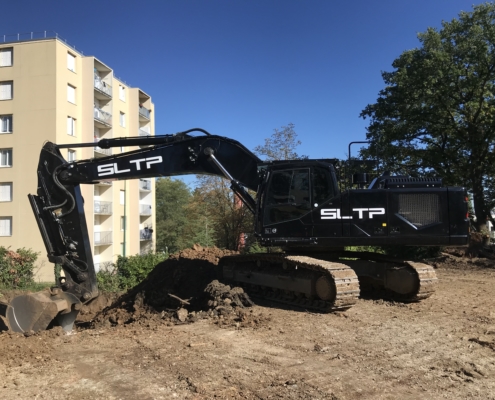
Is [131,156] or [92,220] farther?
[92,220]

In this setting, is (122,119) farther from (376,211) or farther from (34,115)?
(376,211)

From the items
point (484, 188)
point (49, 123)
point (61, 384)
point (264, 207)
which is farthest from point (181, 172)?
point (49, 123)

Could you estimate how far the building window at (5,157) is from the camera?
107 ft

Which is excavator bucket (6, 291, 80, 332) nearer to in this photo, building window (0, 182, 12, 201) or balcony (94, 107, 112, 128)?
building window (0, 182, 12, 201)

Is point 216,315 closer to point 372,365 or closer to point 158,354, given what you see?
point 158,354

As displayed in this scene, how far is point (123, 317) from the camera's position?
870 centimetres

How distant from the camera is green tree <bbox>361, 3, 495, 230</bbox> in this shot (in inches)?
826

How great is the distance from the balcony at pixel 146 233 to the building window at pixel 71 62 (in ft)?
60.1

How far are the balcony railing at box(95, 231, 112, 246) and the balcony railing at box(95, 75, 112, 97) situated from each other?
39.1 ft

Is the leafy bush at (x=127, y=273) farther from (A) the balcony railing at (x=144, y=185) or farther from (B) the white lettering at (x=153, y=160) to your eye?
(A) the balcony railing at (x=144, y=185)

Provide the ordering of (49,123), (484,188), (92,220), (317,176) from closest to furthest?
(317,176), (484,188), (49,123), (92,220)

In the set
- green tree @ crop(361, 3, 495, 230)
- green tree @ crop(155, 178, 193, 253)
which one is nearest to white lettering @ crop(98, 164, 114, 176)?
green tree @ crop(361, 3, 495, 230)

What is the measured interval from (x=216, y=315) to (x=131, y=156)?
3.53 metres

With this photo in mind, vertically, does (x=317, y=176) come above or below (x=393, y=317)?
above
